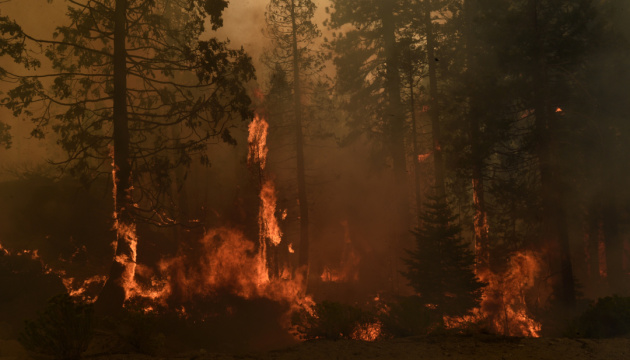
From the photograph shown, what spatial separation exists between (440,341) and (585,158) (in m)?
11.7

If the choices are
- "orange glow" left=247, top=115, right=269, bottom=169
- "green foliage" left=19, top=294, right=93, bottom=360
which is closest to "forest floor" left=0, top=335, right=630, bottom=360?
"green foliage" left=19, top=294, right=93, bottom=360

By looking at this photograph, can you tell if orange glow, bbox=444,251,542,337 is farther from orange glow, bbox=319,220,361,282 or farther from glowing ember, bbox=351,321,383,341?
glowing ember, bbox=351,321,383,341

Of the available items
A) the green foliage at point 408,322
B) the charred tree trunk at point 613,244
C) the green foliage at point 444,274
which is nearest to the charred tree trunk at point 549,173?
the green foliage at point 444,274

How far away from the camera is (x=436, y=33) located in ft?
65.0

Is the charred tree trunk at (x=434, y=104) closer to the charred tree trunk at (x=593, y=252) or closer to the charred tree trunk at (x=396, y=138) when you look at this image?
the charred tree trunk at (x=396, y=138)

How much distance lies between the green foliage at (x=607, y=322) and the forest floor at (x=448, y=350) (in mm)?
1033

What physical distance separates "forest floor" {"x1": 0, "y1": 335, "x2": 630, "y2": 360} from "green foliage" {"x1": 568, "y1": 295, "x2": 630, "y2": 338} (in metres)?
1.03

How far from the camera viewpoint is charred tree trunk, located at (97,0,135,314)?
10070 mm

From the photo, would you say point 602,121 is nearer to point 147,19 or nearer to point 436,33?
point 436,33

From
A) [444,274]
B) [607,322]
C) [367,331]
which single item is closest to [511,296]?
[444,274]

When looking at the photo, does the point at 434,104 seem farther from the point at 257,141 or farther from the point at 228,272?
the point at 228,272

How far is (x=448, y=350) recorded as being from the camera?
6.58 m

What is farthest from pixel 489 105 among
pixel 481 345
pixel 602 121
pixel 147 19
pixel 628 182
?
pixel 147 19

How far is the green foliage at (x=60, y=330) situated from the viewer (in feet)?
18.5
